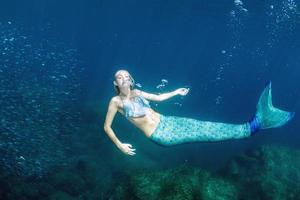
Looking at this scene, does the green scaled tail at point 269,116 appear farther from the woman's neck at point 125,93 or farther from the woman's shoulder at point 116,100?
the woman's shoulder at point 116,100

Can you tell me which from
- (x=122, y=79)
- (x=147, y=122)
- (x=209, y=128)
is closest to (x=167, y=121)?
(x=147, y=122)

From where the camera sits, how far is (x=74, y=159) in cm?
1463

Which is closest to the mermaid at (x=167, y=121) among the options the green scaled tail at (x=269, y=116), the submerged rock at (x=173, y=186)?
the green scaled tail at (x=269, y=116)

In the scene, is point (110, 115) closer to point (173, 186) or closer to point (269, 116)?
point (173, 186)

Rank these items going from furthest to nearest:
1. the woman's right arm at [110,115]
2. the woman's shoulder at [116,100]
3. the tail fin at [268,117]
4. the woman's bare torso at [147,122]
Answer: the tail fin at [268,117] < the woman's bare torso at [147,122] < the woman's shoulder at [116,100] < the woman's right arm at [110,115]

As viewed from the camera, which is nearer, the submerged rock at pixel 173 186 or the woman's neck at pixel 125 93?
the woman's neck at pixel 125 93

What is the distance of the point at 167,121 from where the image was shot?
7.38 m

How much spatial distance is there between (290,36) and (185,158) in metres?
27.7

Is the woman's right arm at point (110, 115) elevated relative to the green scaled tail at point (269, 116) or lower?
lower

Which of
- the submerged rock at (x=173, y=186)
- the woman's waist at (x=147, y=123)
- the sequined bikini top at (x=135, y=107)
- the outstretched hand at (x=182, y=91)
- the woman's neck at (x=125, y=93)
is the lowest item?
the submerged rock at (x=173, y=186)

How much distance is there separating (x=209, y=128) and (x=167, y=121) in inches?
37.8

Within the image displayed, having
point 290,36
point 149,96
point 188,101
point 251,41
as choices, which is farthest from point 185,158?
point 251,41

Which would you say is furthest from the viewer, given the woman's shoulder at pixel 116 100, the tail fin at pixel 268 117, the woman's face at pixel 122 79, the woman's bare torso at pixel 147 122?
the tail fin at pixel 268 117

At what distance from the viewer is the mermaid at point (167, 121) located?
6.93 meters
